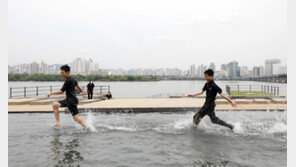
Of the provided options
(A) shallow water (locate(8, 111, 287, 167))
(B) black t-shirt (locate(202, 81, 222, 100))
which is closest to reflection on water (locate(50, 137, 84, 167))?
(A) shallow water (locate(8, 111, 287, 167))

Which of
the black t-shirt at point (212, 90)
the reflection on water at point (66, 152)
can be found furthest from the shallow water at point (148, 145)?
the black t-shirt at point (212, 90)

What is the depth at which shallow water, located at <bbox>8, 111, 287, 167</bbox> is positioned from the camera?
5.64 metres

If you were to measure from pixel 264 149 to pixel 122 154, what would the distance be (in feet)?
11.8

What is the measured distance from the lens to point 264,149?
6523 millimetres

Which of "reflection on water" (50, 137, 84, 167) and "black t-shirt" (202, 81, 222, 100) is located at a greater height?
"black t-shirt" (202, 81, 222, 100)

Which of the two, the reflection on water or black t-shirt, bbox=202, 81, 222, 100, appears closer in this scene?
the reflection on water

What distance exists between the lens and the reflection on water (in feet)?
18.2

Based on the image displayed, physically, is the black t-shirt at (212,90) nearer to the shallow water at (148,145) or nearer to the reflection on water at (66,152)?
the shallow water at (148,145)

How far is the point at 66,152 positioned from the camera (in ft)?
20.7

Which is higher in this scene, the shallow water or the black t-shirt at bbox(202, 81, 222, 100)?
the black t-shirt at bbox(202, 81, 222, 100)

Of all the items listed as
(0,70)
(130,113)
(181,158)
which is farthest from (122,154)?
(130,113)

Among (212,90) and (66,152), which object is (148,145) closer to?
(66,152)

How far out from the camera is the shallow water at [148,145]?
18.5ft

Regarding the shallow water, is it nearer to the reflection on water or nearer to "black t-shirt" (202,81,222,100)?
the reflection on water
